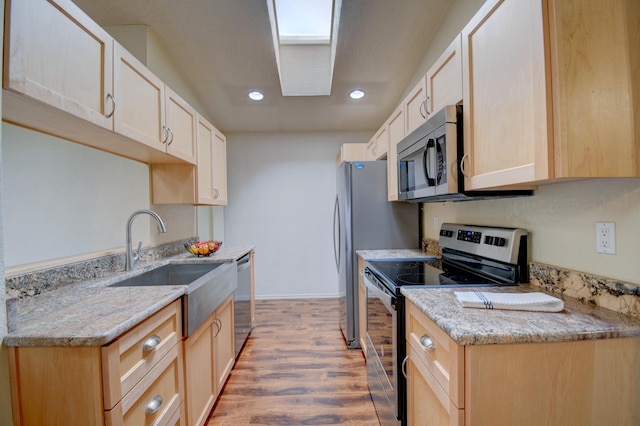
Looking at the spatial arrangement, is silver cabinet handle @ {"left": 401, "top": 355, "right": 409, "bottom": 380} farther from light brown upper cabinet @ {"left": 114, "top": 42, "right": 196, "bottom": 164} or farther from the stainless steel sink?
light brown upper cabinet @ {"left": 114, "top": 42, "right": 196, "bottom": 164}

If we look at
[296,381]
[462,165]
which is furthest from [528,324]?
[296,381]

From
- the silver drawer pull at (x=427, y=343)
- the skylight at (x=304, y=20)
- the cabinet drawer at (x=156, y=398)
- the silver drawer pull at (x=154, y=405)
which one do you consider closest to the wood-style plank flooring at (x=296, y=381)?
the cabinet drawer at (x=156, y=398)

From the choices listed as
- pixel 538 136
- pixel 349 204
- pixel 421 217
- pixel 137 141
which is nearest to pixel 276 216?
pixel 349 204

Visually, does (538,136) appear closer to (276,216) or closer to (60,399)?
(60,399)

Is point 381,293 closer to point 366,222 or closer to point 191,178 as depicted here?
point 366,222

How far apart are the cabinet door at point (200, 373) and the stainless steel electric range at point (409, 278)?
1.01 metres

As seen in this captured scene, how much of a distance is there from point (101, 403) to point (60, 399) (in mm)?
124

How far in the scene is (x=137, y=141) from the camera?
134 cm

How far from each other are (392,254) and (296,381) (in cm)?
122

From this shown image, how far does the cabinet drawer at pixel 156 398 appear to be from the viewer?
0.82 metres

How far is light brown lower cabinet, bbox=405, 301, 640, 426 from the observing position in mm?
738

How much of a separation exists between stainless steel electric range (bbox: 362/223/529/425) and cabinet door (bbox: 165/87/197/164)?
1.56 metres

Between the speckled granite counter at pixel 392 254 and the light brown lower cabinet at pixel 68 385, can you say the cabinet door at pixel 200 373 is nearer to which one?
the light brown lower cabinet at pixel 68 385

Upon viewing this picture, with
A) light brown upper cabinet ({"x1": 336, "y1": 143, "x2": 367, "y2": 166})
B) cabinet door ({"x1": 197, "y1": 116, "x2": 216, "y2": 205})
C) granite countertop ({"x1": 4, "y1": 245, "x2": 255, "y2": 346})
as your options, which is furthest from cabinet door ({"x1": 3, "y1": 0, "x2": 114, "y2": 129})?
light brown upper cabinet ({"x1": 336, "y1": 143, "x2": 367, "y2": 166})
